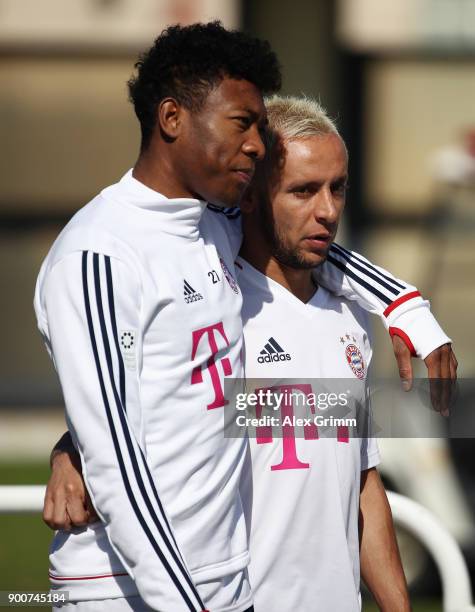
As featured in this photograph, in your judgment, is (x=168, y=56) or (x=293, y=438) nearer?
(x=168, y=56)

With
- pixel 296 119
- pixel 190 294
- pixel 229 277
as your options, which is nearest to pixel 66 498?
pixel 190 294

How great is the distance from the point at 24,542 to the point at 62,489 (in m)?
4.42

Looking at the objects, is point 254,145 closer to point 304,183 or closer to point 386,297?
point 304,183

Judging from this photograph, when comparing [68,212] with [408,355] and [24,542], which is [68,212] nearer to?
[24,542]

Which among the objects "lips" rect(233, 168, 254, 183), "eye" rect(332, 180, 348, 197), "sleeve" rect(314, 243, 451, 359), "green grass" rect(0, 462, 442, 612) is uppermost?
"lips" rect(233, 168, 254, 183)

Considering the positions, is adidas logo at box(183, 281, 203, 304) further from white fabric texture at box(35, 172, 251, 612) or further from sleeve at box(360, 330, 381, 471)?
sleeve at box(360, 330, 381, 471)

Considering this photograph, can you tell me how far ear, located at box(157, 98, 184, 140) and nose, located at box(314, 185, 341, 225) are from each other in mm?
462

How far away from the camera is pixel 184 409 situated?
255cm

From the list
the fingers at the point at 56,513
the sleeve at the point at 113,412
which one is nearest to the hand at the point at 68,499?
the fingers at the point at 56,513

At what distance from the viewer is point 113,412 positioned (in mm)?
2389

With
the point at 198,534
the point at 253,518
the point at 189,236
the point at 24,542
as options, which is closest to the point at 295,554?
the point at 253,518

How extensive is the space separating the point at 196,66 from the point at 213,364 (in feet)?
2.11

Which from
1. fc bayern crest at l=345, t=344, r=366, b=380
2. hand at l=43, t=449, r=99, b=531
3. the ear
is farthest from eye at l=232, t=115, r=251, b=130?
hand at l=43, t=449, r=99, b=531

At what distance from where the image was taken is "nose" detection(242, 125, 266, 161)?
104 inches
